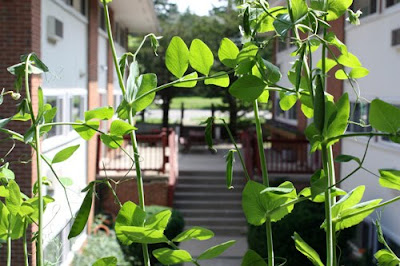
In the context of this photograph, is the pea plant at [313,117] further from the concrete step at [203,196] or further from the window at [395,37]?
the concrete step at [203,196]

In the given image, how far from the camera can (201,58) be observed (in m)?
0.92

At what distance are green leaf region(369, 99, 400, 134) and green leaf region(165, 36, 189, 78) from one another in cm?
28

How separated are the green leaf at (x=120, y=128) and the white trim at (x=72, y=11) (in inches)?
381

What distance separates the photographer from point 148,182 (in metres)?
15.1

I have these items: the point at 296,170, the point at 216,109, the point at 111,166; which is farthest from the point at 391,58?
the point at 216,109

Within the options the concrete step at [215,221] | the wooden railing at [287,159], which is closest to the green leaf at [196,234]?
the wooden railing at [287,159]

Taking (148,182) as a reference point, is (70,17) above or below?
above

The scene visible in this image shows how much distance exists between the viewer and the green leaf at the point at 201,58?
0.91m

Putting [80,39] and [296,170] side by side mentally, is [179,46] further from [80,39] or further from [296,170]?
[296,170]

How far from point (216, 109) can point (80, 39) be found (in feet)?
65.1

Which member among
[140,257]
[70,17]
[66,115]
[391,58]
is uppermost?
[70,17]

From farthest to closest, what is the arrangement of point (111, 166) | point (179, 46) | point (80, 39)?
point (111, 166), point (80, 39), point (179, 46)

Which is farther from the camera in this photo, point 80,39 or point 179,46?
point 80,39

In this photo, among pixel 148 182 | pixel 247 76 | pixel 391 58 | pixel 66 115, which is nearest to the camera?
pixel 247 76
